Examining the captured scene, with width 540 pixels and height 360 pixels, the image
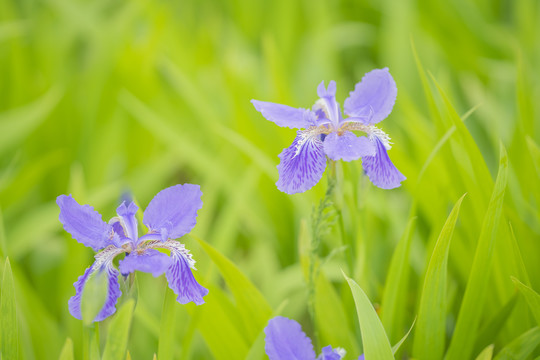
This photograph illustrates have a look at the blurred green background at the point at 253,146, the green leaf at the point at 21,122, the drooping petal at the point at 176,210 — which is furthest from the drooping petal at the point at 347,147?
the green leaf at the point at 21,122

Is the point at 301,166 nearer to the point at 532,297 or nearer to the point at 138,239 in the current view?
the point at 138,239

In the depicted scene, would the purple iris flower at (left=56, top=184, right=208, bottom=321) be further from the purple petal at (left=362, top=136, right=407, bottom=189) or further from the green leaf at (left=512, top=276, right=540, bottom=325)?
the green leaf at (left=512, top=276, right=540, bottom=325)

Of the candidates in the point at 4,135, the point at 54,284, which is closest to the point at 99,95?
the point at 4,135

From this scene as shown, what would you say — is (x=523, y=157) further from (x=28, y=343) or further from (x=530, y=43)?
(x=28, y=343)

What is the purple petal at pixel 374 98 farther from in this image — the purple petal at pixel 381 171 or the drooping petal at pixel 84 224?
the drooping petal at pixel 84 224

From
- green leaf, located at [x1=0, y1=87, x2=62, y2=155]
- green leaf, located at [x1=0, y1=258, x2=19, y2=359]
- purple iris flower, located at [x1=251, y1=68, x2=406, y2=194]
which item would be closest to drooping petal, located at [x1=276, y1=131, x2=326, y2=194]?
purple iris flower, located at [x1=251, y1=68, x2=406, y2=194]

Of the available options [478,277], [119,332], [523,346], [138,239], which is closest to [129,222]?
[138,239]

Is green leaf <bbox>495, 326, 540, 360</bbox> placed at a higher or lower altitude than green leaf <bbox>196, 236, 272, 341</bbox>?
lower
